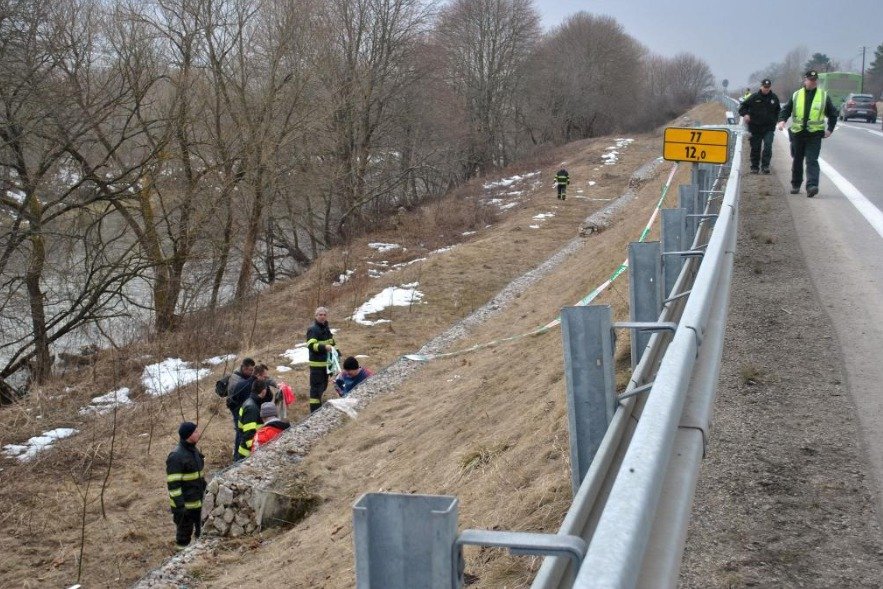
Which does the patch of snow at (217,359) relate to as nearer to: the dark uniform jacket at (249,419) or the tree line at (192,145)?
the tree line at (192,145)

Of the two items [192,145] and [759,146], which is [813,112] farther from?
[192,145]

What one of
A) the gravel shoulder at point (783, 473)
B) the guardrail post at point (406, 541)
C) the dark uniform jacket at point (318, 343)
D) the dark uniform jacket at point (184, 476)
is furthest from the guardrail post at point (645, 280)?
the dark uniform jacket at point (318, 343)

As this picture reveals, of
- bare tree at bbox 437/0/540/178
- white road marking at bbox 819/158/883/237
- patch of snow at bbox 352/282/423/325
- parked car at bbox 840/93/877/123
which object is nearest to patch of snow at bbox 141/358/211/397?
patch of snow at bbox 352/282/423/325

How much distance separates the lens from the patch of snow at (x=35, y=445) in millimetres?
14466

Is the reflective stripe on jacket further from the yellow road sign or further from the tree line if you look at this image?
the tree line

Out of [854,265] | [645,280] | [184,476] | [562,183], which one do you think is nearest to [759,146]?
[854,265]

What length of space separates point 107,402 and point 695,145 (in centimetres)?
1281

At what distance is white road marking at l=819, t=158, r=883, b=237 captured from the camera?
456 inches

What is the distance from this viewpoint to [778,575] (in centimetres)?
319

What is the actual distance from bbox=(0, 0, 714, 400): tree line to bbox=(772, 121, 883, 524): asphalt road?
15239 mm

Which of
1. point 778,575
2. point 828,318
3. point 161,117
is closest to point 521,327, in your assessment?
point 828,318

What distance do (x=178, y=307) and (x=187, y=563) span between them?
18.0m

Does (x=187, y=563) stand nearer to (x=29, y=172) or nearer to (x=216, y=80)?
(x=29, y=172)

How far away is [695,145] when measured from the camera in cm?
1068
